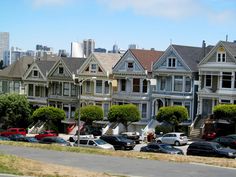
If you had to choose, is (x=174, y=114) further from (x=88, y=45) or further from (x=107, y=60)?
(x=88, y=45)

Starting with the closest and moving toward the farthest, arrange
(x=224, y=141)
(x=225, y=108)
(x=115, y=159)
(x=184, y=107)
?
1. (x=115, y=159)
2. (x=224, y=141)
3. (x=225, y=108)
4. (x=184, y=107)

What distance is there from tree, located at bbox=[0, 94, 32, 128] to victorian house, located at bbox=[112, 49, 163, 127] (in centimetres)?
1326

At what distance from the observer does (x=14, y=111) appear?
72188 mm

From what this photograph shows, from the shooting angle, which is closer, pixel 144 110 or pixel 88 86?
pixel 144 110

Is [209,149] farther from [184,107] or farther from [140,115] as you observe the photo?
[140,115]

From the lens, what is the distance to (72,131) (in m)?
69.0

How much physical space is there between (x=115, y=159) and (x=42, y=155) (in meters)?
4.78

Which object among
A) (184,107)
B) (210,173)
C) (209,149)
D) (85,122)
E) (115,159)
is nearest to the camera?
(210,173)

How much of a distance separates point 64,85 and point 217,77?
21.9 meters

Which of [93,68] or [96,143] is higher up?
[93,68]

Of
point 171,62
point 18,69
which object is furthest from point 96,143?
point 18,69

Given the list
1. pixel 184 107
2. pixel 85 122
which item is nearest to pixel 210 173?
pixel 184 107

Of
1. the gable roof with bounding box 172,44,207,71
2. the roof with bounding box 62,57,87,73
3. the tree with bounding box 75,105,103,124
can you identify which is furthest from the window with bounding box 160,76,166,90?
the roof with bounding box 62,57,87,73

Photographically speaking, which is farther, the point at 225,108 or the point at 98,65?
the point at 98,65
